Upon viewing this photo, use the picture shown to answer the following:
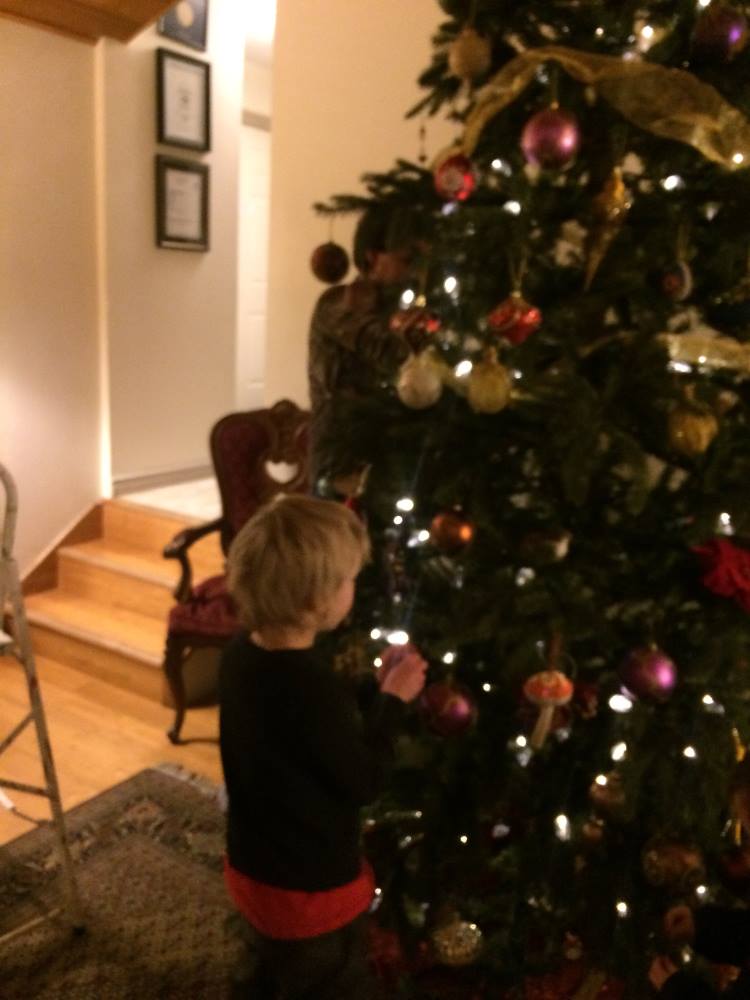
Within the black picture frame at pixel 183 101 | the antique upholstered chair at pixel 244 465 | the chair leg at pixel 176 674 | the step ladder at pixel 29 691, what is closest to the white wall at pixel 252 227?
the black picture frame at pixel 183 101

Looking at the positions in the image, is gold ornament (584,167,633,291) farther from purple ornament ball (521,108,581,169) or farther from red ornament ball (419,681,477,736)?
red ornament ball (419,681,477,736)

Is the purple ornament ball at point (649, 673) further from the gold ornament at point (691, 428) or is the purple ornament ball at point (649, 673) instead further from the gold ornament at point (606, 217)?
the gold ornament at point (606, 217)

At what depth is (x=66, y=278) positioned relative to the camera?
3.67 metres

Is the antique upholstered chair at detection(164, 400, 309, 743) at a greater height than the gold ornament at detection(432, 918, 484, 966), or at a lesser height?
greater

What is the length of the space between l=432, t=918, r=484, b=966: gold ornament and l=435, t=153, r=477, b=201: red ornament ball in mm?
1356

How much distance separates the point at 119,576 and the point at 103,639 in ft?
1.20

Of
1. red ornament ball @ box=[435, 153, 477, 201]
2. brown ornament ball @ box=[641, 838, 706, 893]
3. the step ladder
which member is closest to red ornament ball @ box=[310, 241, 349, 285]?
red ornament ball @ box=[435, 153, 477, 201]

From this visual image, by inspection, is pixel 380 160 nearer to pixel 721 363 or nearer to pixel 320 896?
pixel 721 363

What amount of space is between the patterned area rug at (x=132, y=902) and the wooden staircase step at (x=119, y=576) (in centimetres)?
99

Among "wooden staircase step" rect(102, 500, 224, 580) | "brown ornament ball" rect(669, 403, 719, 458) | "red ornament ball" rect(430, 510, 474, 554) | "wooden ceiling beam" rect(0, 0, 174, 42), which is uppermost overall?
"wooden ceiling beam" rect(0, 0, 174, 42)

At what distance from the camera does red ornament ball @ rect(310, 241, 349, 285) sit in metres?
1.91

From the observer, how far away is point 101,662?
10.9ft

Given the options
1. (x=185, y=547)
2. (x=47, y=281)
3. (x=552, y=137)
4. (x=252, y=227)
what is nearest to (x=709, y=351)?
(x=552, y=137)

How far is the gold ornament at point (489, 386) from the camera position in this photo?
1.33 metres
